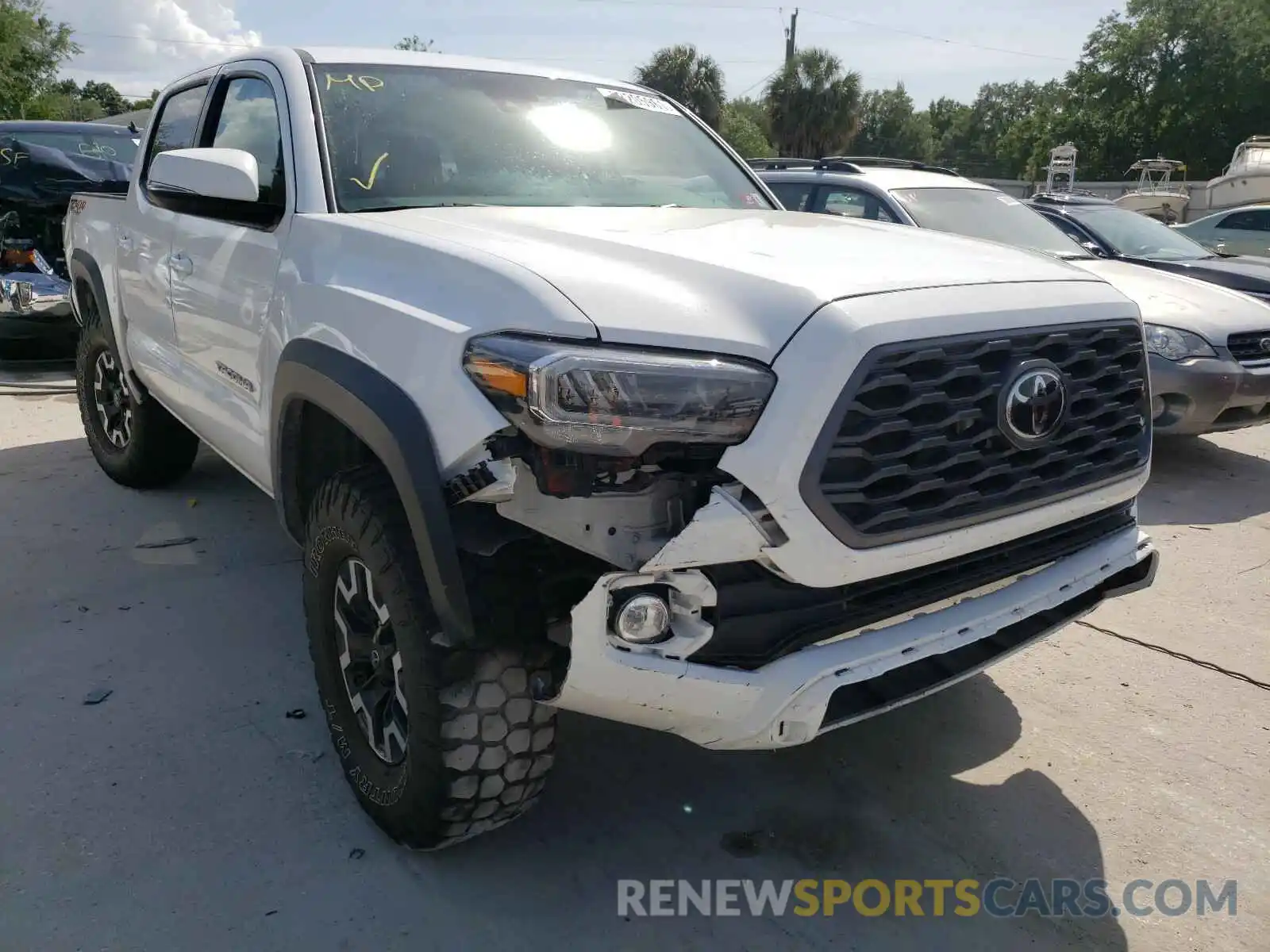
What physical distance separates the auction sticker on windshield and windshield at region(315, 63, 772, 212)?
4cm

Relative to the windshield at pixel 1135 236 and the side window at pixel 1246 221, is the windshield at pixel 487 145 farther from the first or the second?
the side window at pixel 1246 221

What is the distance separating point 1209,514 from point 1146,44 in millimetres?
53512

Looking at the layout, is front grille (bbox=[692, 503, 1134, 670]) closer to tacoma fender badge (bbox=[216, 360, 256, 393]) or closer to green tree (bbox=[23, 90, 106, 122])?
tacoma fender badge (bbox=[216, 360, 256, 393])

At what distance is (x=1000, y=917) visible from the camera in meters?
2.34

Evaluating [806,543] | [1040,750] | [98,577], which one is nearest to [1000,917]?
[1040,750]

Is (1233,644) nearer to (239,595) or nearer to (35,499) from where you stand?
(239,595)

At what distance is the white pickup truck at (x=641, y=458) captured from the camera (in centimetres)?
193

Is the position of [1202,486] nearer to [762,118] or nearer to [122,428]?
[122,428]

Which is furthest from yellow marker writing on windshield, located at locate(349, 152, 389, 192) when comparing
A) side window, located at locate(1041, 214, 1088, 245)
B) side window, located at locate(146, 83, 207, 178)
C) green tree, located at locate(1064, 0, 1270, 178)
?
green tree, located at locate(1064, 0, 1270, 178)

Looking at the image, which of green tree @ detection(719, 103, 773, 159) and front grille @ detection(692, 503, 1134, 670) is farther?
green tree @ detection(719, 103, 773, 159)

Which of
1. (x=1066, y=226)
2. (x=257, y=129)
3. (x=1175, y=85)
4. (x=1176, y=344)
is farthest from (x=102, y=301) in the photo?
(x=1175, y=85)

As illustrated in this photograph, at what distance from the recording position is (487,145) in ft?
10.1

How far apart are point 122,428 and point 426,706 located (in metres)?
3.59

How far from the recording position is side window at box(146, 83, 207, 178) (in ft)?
13.0
